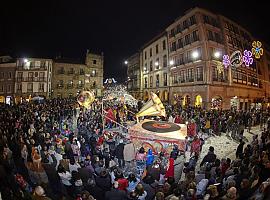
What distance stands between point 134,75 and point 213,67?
2875 cm

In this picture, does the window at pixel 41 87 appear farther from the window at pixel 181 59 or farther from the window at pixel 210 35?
the window at pixel 210 35

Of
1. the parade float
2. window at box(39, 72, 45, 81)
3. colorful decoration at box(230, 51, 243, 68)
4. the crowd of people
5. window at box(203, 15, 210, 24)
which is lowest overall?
the crowd of people

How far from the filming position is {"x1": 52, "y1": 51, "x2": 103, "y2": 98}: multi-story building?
159ft

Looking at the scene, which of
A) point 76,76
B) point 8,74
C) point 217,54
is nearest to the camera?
point 217,54

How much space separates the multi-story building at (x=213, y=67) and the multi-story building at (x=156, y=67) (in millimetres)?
4429

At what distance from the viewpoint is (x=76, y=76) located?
52.1m

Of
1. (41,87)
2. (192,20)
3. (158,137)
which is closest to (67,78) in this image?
(41,87)

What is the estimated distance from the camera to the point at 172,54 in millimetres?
32781

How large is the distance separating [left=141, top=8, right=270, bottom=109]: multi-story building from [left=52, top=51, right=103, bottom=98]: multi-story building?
27396mm

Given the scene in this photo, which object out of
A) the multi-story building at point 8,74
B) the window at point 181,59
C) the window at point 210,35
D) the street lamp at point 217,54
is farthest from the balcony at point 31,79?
the street lamp at point 217,54

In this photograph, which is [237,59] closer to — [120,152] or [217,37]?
[120,152]

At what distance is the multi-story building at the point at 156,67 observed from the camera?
35.4 m

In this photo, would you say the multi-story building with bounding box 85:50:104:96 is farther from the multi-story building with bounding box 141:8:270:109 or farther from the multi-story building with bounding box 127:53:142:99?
the multi-story building with bounding box 141:8:270:109

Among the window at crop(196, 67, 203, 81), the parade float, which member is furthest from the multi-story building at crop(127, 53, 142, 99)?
the parade float
